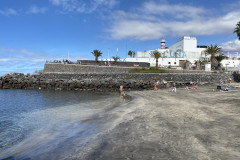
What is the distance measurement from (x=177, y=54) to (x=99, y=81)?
54751mm

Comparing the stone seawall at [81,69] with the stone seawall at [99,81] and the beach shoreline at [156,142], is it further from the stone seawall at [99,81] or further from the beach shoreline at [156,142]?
the beach shoreline at [156,142]

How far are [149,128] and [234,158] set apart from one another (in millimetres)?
3893

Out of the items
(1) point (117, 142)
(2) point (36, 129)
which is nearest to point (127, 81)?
(2) point (36, 129)

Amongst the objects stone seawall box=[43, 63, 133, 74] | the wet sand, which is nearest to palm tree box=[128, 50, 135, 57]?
stone seawall box=[43, 63, 133, 74]

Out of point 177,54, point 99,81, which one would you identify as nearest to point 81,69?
point 99,81

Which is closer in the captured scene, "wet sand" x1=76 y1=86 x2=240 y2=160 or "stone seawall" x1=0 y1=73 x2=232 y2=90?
"wet sand" x1=76 y1=86 x2=240 y2=160

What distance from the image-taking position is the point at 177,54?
83812mm

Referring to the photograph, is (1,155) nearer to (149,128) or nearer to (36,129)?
(36,129)

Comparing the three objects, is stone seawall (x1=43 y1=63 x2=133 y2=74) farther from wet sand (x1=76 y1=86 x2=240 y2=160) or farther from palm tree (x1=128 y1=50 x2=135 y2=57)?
wet sand (x1=76 y1=86 x2=240 y2=160)

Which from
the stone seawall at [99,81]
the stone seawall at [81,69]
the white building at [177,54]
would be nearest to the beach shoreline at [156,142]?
the stone seawall at [99,81]

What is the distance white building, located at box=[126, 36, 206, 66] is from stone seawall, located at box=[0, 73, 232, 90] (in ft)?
104

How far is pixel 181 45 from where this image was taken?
92125mm

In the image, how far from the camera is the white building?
81.5m

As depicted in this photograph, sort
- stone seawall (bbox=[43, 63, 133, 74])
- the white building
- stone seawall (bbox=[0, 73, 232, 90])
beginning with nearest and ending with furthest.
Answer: stone seawall (bbox=[0, 73, 232, 90]), stone seawall (bbox=[43, 63, 133, 74]), the white building
